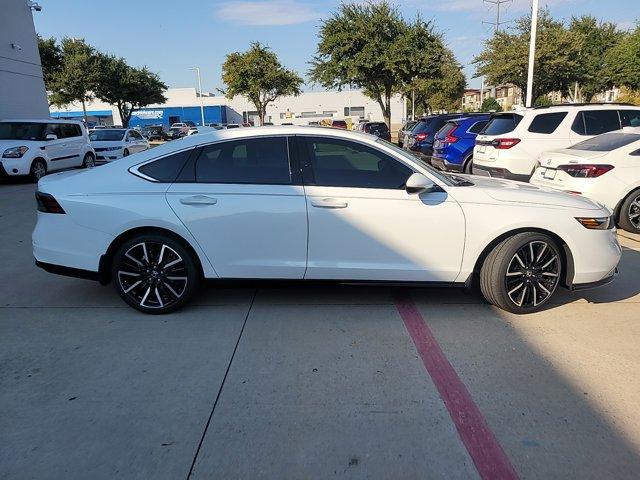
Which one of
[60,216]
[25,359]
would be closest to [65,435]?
[25,359]

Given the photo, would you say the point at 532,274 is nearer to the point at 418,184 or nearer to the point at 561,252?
the point at 561,252

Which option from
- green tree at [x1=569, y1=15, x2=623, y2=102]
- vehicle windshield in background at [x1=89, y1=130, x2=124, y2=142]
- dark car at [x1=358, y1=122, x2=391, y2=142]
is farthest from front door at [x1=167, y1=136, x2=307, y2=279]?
green tree at [x1=569, y1=15, x2=623, y2=102]

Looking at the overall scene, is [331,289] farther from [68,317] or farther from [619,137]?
[619,137]

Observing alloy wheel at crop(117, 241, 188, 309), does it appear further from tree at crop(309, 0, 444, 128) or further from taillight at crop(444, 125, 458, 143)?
tree at crop(309, 0, 444, 128)

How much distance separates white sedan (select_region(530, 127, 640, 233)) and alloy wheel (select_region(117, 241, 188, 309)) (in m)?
5.70

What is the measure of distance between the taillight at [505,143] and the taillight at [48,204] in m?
7.90

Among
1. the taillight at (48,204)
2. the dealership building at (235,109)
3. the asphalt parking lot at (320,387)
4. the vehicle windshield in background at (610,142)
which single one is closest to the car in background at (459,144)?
the vehicle windshield in background at (610,142)

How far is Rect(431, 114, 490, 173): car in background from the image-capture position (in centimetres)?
1256

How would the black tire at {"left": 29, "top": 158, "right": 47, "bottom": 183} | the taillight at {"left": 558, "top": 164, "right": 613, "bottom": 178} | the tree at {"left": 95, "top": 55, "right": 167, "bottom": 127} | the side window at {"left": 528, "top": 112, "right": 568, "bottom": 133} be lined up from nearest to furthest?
the taillight at {"left": 558, "top": 164, "right": 613, "bottom": 178}
the side window at {"left": 528, "top": 112, "right": 568, "bottom": 133}
the black tire at {"left": 29, "top": 158, "right": 47, "bottom": 183}
the tree at {"left": 95, "top": 55, "right": 167, "bottom": 127}

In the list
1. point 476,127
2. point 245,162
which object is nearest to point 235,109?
point 476,127

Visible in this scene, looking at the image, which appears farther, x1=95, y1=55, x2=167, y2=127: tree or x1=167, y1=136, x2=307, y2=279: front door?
x1=95, y1=55, x2=167, y2=127: tree

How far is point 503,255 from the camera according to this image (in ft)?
14.0

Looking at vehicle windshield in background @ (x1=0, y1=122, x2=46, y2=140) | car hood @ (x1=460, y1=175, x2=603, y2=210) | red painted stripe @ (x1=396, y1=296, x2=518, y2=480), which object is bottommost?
red painted stripe @ (x1=396, y1=296, x2=518, y2=480)

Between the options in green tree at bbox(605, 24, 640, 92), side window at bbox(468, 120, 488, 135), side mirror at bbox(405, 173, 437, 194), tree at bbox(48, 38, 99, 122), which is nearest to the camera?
side mirror at bbox(405, 173, 437, 194)
